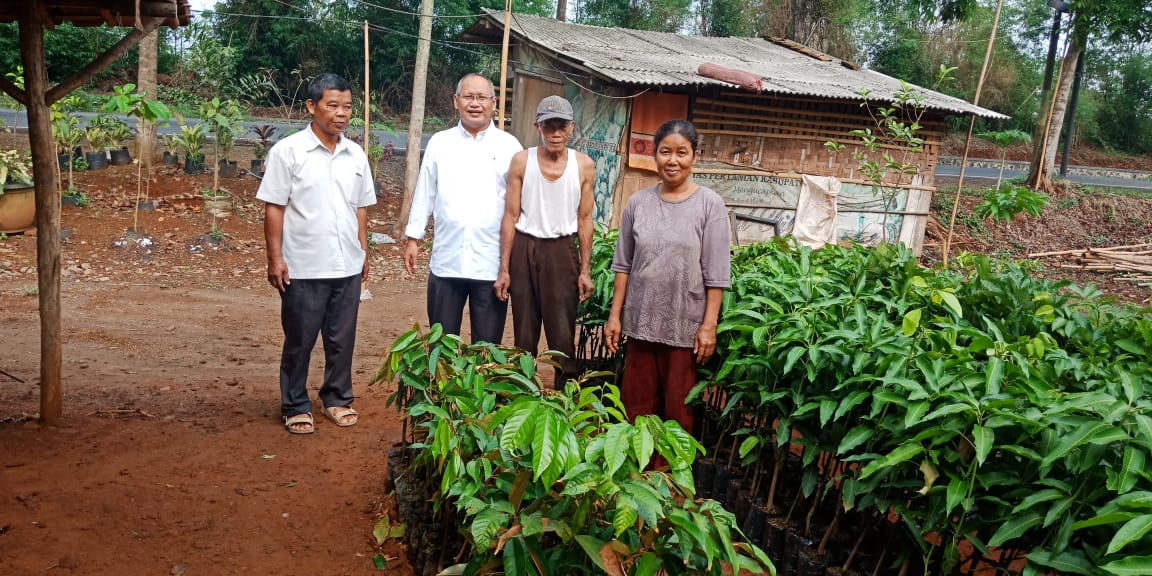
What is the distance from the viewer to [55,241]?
427cm

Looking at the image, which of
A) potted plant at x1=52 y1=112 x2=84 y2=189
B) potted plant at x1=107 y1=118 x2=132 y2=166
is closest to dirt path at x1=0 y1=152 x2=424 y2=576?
potted plant at x1=52 y1=112 x2=84 y2=189

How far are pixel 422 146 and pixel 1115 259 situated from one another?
1433 cm

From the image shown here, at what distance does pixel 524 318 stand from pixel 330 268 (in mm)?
992

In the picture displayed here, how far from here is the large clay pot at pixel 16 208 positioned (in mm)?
9766

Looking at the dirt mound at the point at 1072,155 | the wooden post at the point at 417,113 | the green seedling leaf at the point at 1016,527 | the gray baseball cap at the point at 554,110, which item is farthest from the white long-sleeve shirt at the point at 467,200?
the dirt mound at the point at 1072,155

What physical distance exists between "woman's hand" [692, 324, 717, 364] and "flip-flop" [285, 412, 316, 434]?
207 cm

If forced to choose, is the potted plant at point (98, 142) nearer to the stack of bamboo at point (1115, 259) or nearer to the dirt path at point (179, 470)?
the dirt path at point (179, 470)

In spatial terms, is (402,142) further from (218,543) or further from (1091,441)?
(1091,441)

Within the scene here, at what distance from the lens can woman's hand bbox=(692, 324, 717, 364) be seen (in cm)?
368

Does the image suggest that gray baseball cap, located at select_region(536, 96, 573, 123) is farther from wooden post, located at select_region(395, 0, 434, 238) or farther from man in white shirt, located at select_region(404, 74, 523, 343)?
wooden post, located at select_region(395, 0, 434, 238)

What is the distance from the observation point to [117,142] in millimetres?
13102

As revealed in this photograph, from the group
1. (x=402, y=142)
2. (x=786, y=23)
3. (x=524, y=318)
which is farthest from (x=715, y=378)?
(x=786, y=23)

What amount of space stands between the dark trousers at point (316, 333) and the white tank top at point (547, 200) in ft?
3.33

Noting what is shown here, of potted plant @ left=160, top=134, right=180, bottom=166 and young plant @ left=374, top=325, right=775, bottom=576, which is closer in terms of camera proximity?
young plant @ left=374, top=325, right=775, bottom=576
